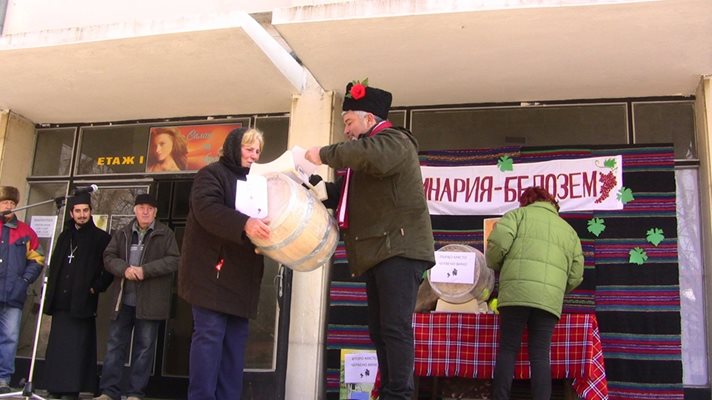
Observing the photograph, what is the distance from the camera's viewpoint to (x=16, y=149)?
7.35 meters

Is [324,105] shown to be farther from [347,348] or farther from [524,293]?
[524,293]

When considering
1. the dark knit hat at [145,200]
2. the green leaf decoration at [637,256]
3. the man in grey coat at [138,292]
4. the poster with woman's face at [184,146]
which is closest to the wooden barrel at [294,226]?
the man in grey coat at [138,292]

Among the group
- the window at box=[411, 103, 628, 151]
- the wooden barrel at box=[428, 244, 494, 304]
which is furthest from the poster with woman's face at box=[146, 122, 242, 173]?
the wooden barrel at box=[428, 244, 494, 304]

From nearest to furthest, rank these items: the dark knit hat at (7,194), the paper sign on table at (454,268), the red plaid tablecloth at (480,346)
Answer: the red plaid tablecloth at (480,346) < the paper sign on table at (454,268) < the dark knit hat at (7,194)

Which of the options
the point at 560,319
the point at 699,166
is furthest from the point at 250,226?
the point at 699,166

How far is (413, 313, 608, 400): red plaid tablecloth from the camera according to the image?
4.68m

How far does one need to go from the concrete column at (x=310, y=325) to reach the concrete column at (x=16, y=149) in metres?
3.47

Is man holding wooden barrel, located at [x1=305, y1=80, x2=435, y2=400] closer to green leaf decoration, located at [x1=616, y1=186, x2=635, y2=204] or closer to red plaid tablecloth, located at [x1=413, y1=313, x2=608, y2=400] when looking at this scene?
red plaid tablecloth, located at [x1=413, y1=313, x2=608, y2=400]

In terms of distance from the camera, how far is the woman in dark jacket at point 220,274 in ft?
11.0

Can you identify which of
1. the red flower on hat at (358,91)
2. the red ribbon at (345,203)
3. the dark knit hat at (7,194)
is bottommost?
the red ribbon at (345,203)

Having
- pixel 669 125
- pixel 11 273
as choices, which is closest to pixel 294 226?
pixel 11 273

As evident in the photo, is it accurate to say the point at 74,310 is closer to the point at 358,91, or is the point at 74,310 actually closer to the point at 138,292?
the point at 138,292

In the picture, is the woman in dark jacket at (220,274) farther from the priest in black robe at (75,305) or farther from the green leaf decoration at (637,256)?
the green leaf decoration at (637,256)

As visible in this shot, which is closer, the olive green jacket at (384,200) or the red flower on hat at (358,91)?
the olive green jacket at (384,200)
